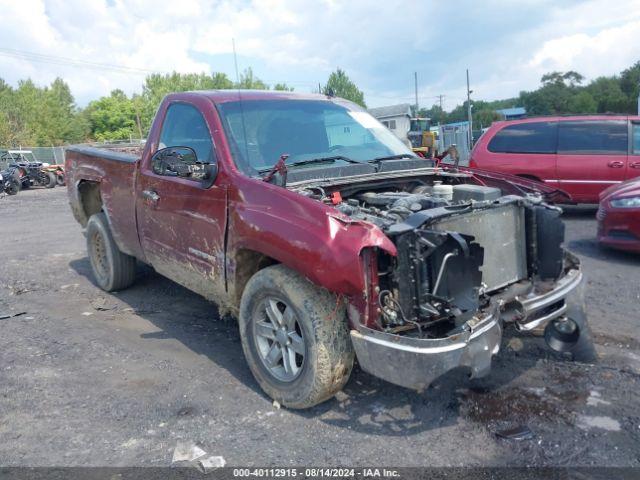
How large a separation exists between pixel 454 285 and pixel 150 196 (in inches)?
108

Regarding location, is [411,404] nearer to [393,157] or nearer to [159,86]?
[393,157]

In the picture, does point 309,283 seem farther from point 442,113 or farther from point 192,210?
point 442,113

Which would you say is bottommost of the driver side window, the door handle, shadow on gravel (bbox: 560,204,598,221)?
shadow on gravel (bbox: 560,204,598,221)

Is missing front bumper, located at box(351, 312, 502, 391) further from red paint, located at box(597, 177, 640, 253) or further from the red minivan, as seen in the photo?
the red minivan

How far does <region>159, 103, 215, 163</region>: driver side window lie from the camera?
13.4ft

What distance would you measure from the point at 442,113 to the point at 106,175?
8822 cm

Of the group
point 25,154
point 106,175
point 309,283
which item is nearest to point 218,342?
point 309,283

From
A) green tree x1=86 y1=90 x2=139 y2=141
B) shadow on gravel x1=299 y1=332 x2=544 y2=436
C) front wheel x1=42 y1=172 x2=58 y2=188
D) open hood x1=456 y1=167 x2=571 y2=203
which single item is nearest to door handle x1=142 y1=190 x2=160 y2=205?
shadow on gravel x1=299 y1=332 x2=544 y2=436

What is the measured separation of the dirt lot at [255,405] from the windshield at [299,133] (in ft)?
5.29

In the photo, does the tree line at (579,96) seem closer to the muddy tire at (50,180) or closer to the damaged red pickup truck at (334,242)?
the muddy tire at (50,180)

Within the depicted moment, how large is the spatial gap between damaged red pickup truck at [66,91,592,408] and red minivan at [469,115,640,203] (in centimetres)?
545

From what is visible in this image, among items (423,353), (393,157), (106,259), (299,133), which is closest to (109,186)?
(106,259)

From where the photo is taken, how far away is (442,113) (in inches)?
3477

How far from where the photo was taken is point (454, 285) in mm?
2957
